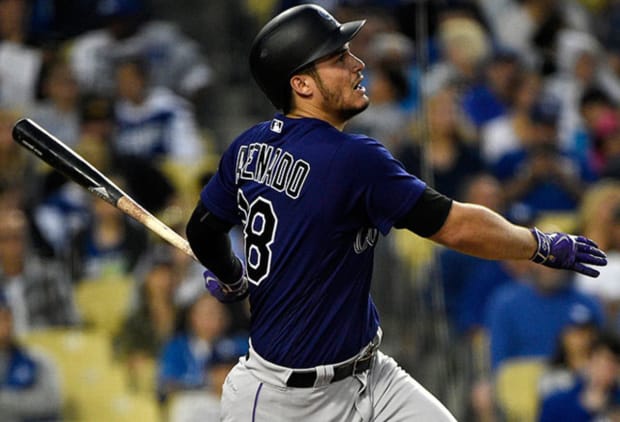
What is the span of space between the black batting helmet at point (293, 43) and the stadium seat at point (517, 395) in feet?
9.26

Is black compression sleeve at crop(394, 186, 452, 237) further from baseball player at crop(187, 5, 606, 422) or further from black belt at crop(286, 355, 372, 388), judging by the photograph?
black belt at crop(286, 355, 372, 388)

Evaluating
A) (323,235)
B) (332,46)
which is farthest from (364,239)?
(332,46)

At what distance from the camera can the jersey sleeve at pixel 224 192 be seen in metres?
3.20

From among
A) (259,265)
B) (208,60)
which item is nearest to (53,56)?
(208,60)

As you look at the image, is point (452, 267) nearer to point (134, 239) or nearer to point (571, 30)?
point (134, 239)

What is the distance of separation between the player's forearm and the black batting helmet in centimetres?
53

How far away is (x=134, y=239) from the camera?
19.5ft

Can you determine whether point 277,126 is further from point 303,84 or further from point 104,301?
point 104,301

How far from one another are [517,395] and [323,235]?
2843mm

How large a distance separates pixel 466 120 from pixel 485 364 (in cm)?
141

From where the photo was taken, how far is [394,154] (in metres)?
5.64

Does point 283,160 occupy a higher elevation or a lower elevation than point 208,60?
higher

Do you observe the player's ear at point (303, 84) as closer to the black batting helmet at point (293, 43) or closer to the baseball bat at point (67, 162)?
the black batting helmet at point (293, 43)

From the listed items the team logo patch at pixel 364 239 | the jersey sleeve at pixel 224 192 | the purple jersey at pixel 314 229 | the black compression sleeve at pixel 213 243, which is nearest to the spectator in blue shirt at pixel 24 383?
the black compression sleeve at pixel 213 243
